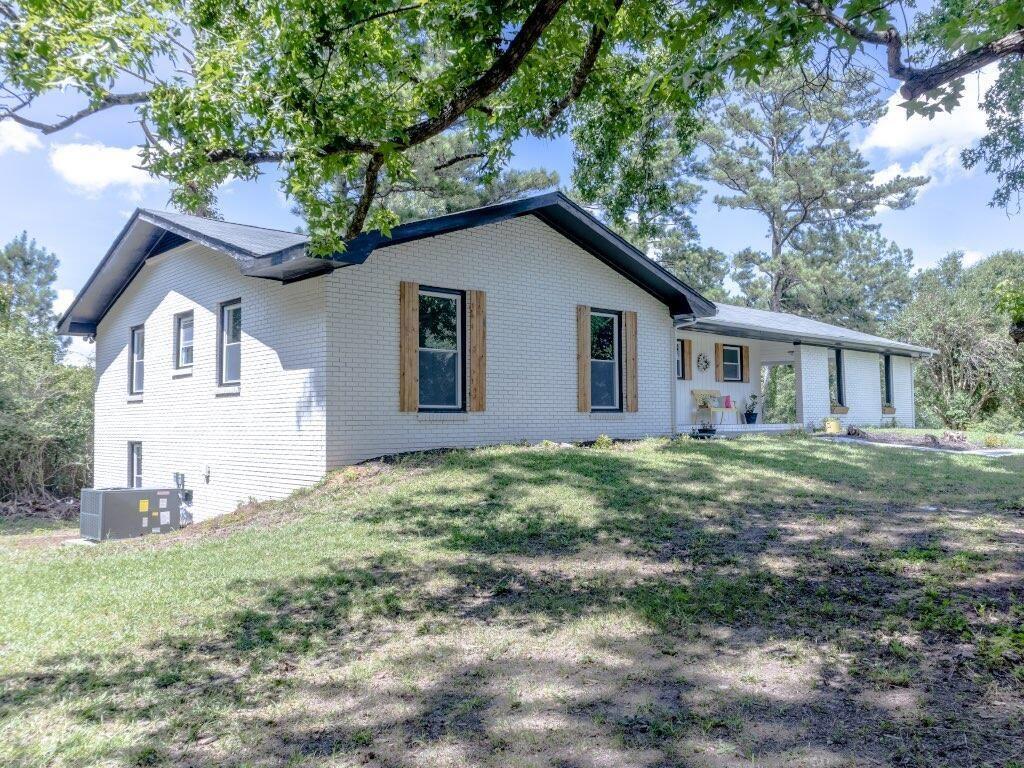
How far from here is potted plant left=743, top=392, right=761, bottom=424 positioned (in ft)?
61.7

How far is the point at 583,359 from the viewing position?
1263 cm

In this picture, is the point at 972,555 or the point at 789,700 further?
the point at 972,555

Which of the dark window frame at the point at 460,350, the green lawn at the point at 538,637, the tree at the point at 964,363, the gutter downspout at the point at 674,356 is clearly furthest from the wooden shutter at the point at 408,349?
the tree at the point at 964,363

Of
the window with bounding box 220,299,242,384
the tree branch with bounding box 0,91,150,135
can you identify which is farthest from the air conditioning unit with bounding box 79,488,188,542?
the tree branch with bounding box 0,91,150,135

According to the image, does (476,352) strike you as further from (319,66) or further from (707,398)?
(707,398)

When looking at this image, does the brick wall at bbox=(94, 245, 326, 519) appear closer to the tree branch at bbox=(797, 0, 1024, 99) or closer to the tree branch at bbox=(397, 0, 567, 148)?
the tree branch at bbox=(397, 0, 567, 148)

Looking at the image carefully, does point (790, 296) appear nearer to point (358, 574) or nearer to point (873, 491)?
point (873, 491)

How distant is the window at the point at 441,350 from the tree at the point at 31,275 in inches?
1373

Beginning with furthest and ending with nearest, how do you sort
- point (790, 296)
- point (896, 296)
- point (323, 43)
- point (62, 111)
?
point (896, 296)
point (790, 296)
point (62, 111)
point (323, 43)

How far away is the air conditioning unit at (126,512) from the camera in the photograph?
1027cm

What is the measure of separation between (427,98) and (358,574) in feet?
18.3

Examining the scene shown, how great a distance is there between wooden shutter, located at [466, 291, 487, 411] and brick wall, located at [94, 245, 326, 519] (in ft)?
7.79

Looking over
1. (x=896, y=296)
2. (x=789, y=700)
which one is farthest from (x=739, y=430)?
(x=896, y=296)

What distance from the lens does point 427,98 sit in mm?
8211
